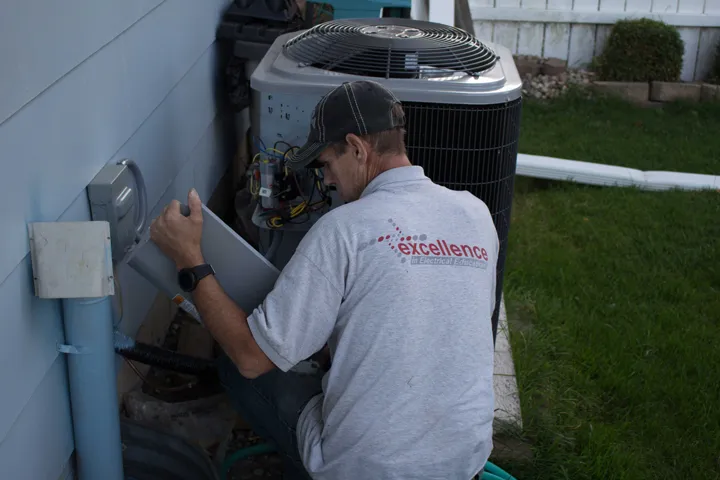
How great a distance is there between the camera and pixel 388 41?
112 inches

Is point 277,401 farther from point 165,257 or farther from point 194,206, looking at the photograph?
point 194,206

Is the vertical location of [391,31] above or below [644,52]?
above

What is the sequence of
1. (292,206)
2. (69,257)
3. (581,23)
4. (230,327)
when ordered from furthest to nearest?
(581,23)
(292,206)
(230,327)
(69,257)

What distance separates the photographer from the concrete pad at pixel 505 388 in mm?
3285

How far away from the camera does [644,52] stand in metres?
7.98

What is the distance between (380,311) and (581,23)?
720cm

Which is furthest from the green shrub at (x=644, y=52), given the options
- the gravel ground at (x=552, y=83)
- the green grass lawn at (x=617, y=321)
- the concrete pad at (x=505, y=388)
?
the concrete pad at (x=505, y=388)

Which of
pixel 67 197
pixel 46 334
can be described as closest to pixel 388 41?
pixel 67 197

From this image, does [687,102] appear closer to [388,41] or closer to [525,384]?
[525,384]

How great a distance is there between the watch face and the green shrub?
6.82 m

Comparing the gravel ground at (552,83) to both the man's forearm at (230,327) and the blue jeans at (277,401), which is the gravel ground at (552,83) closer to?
the blue jeans at (277,401)

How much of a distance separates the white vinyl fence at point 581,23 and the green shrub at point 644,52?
0.31m

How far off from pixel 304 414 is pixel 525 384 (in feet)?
5.22

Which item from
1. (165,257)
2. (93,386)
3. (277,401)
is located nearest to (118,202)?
(165,257)
